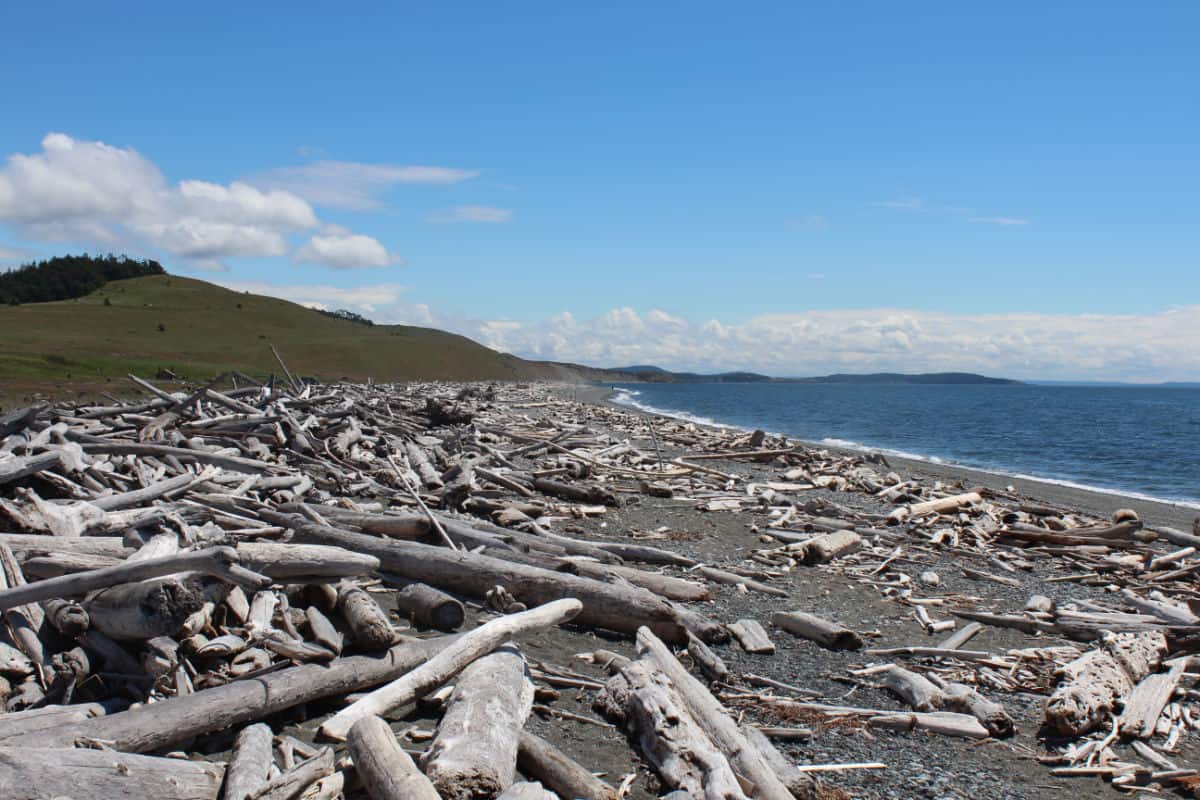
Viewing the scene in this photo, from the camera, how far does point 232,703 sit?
4840mm

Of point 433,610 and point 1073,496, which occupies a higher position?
point 433,610

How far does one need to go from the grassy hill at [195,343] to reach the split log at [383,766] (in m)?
29.8

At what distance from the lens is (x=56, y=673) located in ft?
16.9

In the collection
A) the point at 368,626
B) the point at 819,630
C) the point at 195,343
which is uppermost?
the point at 195,343

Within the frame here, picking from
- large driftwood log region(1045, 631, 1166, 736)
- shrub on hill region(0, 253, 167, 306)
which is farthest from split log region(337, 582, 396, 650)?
shrub on hill region(0, 253, 167, 306)

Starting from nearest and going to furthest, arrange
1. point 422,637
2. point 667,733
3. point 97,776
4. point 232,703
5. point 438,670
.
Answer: point 97,776 < point 232,703 < point 667,733 < point 438,670 < point 422,637

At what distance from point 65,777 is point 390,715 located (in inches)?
80.0

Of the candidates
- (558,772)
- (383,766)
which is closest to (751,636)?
(558,772)

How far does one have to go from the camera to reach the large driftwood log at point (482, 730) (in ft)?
13.6

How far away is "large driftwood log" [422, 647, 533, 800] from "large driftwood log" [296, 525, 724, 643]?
1724 mm

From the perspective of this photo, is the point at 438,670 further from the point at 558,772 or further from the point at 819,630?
the point at 819,630

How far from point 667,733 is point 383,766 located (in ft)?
6.20

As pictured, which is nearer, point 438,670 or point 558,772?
point 558,772

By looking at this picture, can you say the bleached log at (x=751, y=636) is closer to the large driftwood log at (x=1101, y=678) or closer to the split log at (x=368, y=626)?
the large driftwood log at (x=1101, y=678)
